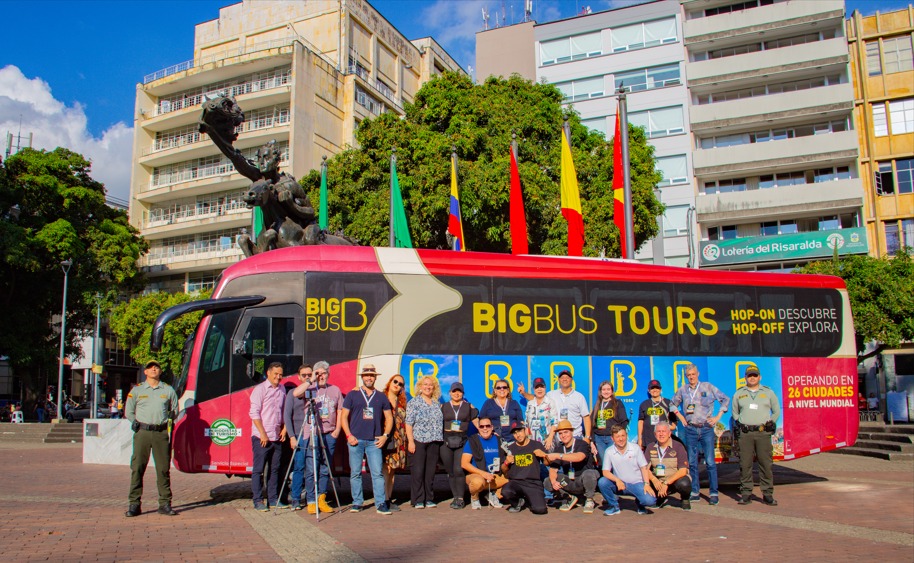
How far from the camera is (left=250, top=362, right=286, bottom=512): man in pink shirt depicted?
32.6 feet

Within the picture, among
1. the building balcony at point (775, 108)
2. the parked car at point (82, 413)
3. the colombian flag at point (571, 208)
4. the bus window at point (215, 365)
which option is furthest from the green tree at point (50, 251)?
the building balcony at point (775, 108)

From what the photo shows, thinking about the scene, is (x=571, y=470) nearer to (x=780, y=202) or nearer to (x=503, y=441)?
(x=503, y=441)

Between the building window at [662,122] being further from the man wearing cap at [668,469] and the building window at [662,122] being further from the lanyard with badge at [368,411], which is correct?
the lanyard with badge at [368,411]

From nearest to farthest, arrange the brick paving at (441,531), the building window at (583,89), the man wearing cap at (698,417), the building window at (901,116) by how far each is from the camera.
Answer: the brick paving at (441,531) → the man wearing cap at (698,417) → the building window at (901,116) → the building window at (583,89)

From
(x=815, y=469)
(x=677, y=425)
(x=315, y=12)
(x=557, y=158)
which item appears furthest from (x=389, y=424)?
(x=315, y=12)

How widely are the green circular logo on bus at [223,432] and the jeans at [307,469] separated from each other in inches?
43.3

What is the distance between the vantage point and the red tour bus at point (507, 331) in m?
10.7

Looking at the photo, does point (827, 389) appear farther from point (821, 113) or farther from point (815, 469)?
point (821, 113)

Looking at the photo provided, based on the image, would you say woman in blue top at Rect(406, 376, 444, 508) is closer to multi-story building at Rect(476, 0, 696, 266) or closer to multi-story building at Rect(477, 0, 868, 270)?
multi-story building at Rect(477, 0, 868, 270)

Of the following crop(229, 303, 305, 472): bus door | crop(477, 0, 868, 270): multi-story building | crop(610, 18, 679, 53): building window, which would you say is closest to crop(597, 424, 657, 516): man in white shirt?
crop(229, 303, 305, 472): bus door

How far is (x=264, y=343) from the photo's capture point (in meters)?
10.7

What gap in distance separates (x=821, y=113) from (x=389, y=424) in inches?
1488

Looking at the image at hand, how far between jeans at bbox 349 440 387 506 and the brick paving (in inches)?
9.8

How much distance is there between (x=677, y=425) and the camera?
1127 centimetres
